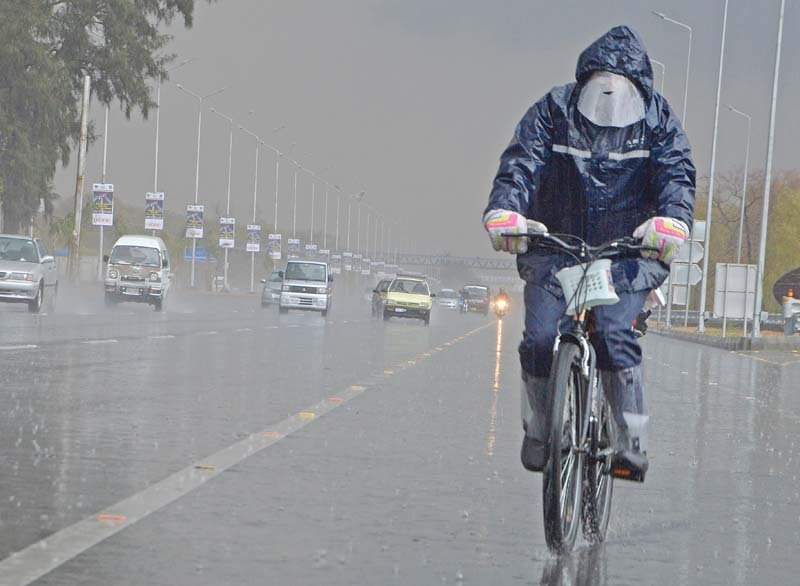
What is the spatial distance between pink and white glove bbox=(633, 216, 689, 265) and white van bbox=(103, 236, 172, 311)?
40.3 m

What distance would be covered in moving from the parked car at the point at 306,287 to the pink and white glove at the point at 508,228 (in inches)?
1800

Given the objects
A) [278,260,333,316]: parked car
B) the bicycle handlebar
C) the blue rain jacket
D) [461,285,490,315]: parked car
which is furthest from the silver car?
[461,285,490,315]: parked car

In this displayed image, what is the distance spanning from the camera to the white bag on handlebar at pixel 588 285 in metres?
5.95

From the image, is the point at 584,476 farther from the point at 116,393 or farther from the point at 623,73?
the point at 116,393

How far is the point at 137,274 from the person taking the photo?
4575 centimetres

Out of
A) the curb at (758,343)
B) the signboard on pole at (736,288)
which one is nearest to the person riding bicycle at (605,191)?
the curb at (758,343)

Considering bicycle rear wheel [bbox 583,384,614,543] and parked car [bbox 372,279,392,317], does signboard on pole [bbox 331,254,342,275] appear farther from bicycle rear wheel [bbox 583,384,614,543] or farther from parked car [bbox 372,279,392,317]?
bicycle rear wheel [bbox 583,384,614,543]

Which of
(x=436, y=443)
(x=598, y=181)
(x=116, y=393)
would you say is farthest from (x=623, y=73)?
(x=116, y=393)

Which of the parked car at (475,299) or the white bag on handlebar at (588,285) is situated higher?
the white bag on handlebar at (588,285)

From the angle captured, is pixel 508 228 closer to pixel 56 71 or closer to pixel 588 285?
pixel 588 285

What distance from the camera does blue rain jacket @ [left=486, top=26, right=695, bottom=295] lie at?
6.24 meters

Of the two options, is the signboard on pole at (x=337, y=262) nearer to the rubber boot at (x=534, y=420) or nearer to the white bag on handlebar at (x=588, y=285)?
the rubber boot at (x=534, y=420)

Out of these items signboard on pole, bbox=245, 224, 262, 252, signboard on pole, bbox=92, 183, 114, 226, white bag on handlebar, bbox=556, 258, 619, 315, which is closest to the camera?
white bag on handlebar, bbox=556, 258, 619, 315

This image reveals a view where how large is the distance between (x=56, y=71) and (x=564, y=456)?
51.2 meters
